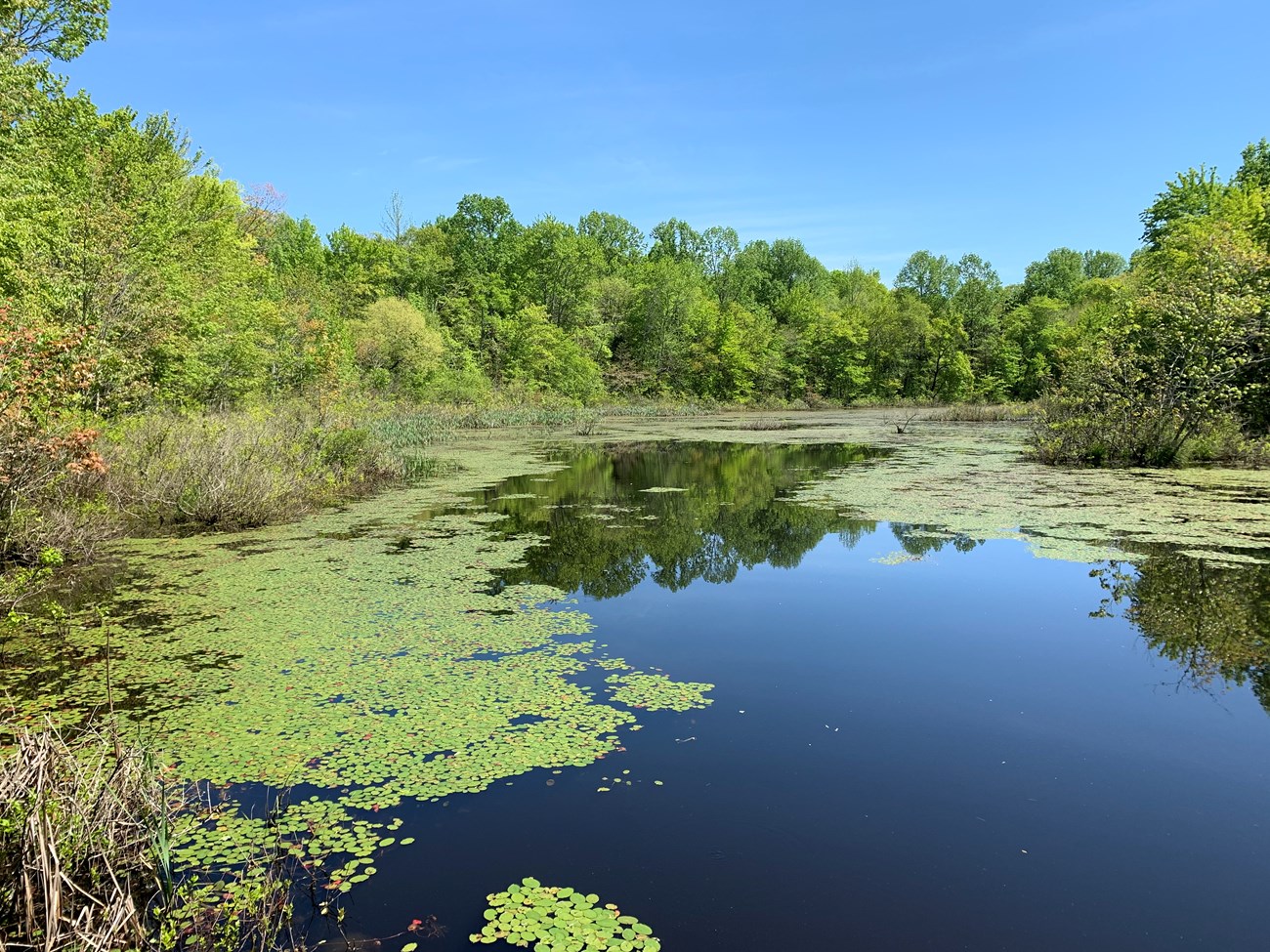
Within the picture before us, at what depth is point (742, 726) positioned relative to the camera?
465 centimetres

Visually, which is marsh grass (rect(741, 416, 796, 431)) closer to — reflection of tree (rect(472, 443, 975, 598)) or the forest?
the forest

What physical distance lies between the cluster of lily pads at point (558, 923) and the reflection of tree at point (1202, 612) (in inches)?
179

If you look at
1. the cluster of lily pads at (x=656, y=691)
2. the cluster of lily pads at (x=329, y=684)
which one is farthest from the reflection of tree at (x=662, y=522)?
the cluster of lily pads at (x=656, y=691)

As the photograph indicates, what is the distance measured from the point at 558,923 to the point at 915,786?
2.04m

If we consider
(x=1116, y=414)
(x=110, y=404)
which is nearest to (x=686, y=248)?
(x=1116, y=414)

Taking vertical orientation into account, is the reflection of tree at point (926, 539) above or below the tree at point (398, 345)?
below

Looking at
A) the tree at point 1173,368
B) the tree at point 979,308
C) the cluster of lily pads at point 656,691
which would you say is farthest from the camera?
the tree at point 979,308

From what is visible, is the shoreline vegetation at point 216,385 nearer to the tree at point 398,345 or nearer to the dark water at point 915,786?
the tree at point 398,345

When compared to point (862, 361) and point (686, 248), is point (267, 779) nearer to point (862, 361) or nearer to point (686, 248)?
point (862, 361)

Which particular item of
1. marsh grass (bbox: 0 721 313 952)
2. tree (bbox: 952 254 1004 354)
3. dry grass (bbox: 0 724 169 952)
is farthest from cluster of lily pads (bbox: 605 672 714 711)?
tree (bbox: 952 254 1004 354)

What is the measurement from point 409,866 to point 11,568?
6.50 m

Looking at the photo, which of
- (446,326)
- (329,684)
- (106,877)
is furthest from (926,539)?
(446,326)

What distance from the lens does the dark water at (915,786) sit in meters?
3.00

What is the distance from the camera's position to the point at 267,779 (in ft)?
13.1
